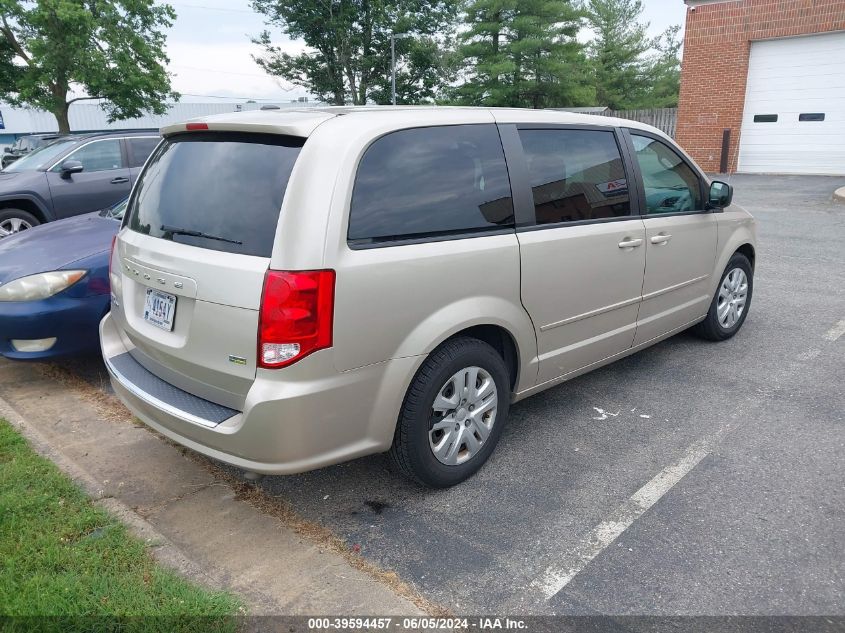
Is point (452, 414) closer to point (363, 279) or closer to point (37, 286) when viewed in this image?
point (363, 279)

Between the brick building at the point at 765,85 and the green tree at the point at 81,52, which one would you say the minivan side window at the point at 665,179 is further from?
the green tree at the point at 81,52

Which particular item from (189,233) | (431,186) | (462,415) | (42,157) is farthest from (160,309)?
(42,157)

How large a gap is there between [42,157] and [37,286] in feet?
17.4

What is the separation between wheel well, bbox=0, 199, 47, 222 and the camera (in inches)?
311

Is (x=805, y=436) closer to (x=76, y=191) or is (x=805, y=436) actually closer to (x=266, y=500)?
(x=266, y=500)

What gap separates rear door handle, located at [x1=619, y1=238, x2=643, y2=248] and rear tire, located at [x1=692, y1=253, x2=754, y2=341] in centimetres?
134

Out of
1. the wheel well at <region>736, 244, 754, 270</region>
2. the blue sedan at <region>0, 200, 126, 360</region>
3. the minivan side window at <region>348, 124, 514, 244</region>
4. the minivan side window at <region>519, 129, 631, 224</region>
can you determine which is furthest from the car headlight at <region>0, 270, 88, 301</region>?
the wheel well at <region>736, 244, 754, 270</region>

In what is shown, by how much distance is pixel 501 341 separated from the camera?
132 inches

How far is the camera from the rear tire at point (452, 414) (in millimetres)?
2895

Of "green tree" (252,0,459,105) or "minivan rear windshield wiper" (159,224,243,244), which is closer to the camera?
"minivan rear windshield wiper" (159,224,243,244)

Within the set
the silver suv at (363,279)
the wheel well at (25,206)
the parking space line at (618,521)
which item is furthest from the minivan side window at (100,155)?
the parking space line at (618,521)

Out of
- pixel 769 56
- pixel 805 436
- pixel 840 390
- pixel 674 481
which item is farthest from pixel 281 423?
pixel 769 56

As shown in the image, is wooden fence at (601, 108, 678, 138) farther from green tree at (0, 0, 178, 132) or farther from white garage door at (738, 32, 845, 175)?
green tree at (0, 0, 178, 132)

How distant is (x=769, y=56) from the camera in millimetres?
17453
